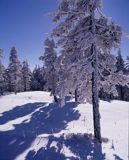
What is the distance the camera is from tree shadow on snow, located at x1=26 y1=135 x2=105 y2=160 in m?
12.5

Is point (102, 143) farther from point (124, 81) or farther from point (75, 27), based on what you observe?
point (75, 27)

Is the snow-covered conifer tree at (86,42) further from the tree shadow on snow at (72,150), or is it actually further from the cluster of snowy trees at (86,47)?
the tree shadow on snow at (72,150)

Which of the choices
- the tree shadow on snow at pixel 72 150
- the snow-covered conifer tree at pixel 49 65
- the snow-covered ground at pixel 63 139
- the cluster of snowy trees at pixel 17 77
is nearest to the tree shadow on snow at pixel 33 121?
the snow-covered ground at pixel 63 139

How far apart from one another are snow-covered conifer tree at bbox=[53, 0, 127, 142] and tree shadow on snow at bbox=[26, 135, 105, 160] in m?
1.37

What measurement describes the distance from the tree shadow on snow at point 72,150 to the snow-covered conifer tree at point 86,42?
1.37m

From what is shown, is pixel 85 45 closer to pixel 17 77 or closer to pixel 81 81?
pixel 81 81

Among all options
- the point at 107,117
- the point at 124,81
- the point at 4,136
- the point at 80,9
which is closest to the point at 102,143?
the point at 124,81

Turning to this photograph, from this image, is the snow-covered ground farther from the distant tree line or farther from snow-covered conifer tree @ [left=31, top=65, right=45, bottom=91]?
snow-covered conifer tree @ [left=31, top=65, right=45, bottom=91]

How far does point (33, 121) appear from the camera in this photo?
88.5 feet

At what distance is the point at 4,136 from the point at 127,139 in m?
10.1

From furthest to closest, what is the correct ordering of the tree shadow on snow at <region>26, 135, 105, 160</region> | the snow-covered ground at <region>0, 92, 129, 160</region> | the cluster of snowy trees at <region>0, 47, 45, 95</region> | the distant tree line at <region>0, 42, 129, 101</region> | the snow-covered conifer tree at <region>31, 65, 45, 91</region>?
the snow-covered conifer tree at <region>31, 65, 45, 91</region>, the cluster of snowy trees at <region>0, 47, 45, 95</region>, the distant tree line at <region>0, 42, 129, 101</region>, the snow-covered ground at <region>0, 92, 129, 160</region>, the tree shadow on snow at <region>26, 135, 105, 160</region>

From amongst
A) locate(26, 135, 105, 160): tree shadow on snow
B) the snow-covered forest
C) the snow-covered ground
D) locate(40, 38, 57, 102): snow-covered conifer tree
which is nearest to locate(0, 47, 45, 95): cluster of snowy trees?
locate(40, 38, 57, 102): snow-covered conifer tree

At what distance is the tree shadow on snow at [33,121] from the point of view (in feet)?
44.9

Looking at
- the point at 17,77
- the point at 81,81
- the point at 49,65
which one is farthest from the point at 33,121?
the point at 17,77
